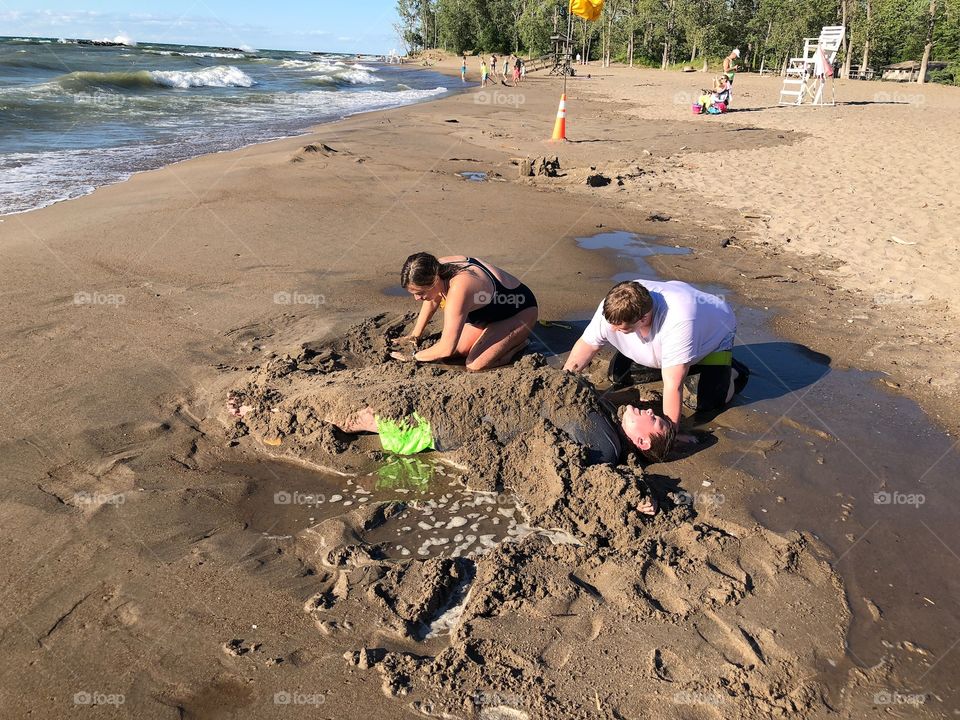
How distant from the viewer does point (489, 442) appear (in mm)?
3645

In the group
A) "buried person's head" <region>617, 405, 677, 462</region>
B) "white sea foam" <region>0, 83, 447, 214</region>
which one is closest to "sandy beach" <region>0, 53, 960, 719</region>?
"buried person's head" <region>617, 405, 677, 462</region>

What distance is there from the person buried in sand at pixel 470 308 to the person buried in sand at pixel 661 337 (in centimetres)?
69

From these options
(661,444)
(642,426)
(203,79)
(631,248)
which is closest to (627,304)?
(642,426)

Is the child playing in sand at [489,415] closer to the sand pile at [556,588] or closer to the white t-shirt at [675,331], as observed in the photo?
the sand pile at [556,588]

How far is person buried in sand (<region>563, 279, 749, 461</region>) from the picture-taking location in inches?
142

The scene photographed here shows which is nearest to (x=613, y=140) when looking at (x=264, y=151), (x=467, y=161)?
(x=467, y=161)

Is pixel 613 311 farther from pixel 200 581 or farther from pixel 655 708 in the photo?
pixel 200 581

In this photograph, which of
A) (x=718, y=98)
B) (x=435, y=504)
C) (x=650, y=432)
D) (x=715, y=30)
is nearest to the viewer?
(x=435, y=504)

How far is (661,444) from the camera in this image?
370 centimetres

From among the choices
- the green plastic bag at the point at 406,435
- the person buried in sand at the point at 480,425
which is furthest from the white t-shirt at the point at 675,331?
the green plastic bag at the point at 406,435

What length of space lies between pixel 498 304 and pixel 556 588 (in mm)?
2230

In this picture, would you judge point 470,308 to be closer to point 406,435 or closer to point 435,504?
point 406,435

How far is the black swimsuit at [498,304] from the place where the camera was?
14.6ft

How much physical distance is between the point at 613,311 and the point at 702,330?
624 millimetres
